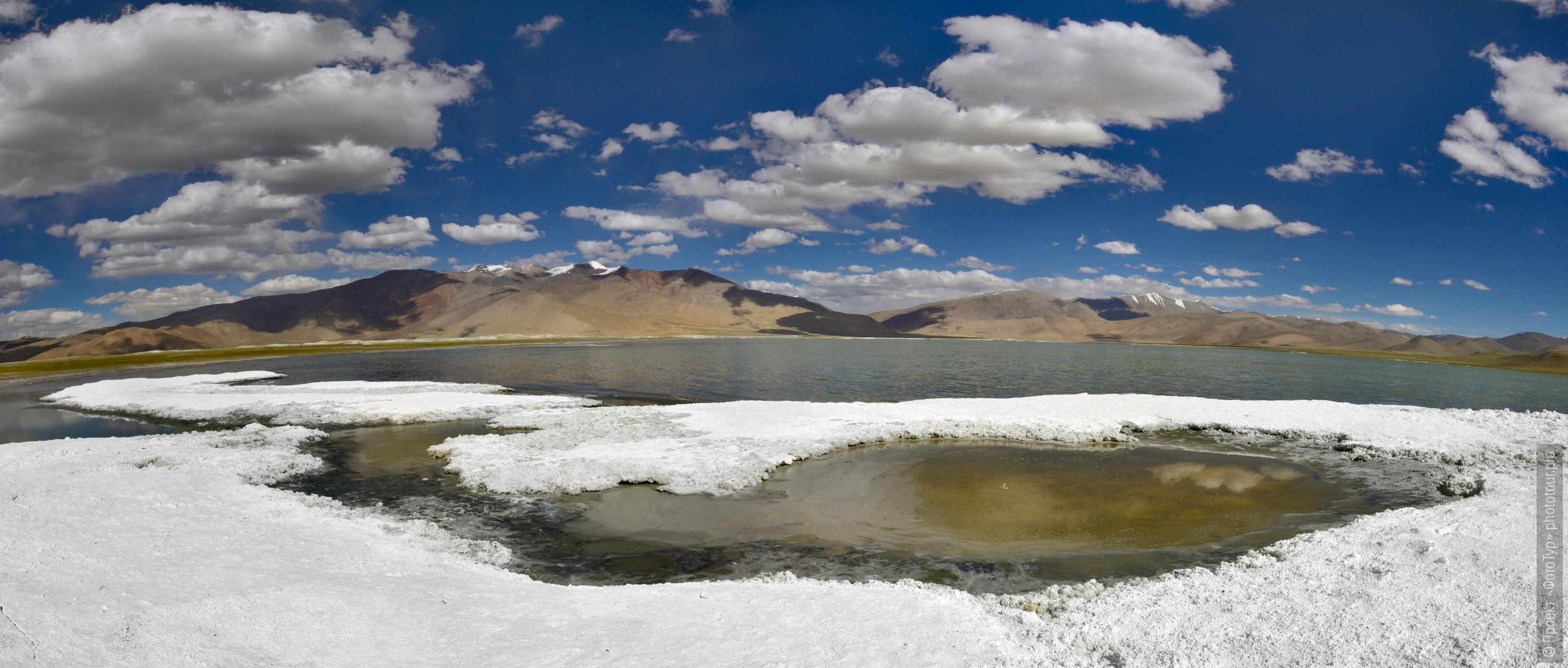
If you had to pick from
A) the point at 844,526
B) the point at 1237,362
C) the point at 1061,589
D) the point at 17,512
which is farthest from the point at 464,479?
the point at 1237,362

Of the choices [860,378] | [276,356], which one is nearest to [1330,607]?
[860,378]

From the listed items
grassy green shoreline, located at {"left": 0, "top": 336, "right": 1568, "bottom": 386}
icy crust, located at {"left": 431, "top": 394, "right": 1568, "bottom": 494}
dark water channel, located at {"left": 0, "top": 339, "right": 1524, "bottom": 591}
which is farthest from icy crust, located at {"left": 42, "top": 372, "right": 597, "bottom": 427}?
grassy green shoreline, located at {"left": 0, "top": 336, "right": 1568, "bottom": 386}

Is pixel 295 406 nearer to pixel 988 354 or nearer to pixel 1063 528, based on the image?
pixel 1063 528

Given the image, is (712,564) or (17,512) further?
(712,564)

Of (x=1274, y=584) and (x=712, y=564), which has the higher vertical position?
(x=1274, y=584)

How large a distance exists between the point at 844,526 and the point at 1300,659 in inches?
309

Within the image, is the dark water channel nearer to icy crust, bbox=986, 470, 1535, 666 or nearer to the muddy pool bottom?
the muddy pool bottom

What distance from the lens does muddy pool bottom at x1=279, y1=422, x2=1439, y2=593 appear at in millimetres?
11016

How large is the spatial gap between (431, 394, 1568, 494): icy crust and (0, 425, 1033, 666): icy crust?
19.5ft

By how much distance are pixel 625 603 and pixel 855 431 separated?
14524mm

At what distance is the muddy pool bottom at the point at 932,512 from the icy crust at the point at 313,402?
786 cm

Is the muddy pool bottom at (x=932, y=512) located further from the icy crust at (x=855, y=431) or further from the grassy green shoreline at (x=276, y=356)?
the grassy green shoreline at (x=276, y=356)

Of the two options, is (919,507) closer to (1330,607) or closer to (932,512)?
(932,512)

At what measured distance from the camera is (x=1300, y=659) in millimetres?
6664
